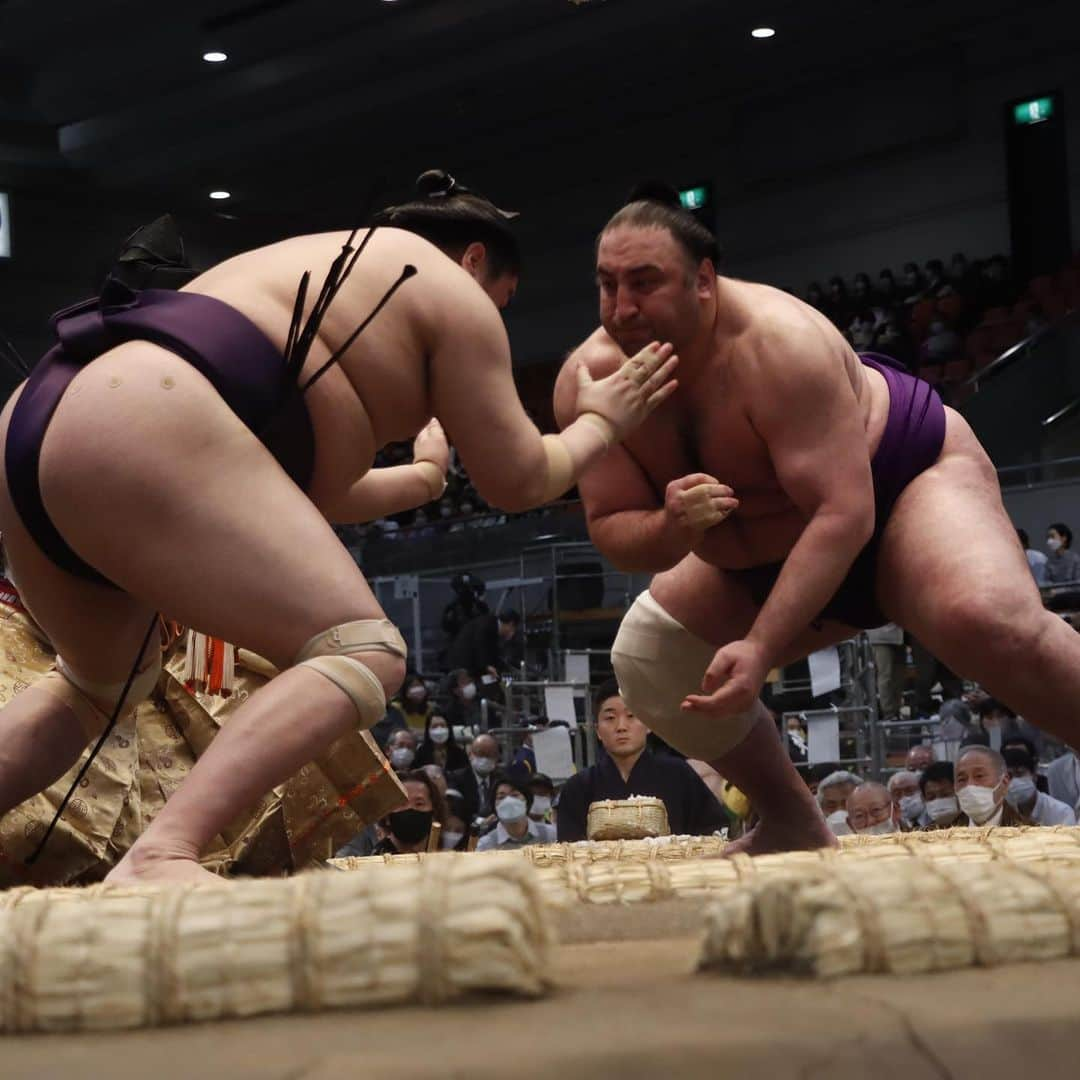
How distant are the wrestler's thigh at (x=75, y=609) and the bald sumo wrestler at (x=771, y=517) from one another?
2.06ft

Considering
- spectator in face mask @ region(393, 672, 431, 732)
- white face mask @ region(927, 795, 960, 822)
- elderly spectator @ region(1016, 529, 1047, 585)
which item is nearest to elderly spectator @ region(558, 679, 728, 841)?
white face mask @ region(927, 795, 960, 822)

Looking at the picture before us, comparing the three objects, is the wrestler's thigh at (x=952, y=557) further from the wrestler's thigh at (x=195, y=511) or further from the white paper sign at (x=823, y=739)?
the white paper sign at (x=823, y=739)

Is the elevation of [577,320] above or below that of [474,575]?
above

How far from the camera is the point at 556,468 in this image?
5.73 ft

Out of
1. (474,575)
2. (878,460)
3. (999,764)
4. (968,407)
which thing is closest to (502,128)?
(474,575)

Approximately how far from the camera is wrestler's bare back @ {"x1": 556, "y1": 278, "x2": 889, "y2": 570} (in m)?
2.04

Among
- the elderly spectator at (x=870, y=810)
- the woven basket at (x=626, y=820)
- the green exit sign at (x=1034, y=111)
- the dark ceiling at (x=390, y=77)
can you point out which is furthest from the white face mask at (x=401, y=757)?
the green exit sign at (x=1034, y=111)

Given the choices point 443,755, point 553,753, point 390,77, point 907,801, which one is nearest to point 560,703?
point 553,753

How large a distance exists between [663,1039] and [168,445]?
35.4 inches

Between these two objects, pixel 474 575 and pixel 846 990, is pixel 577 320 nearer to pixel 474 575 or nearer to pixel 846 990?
pixel 474 575

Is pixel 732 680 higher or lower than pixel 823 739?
higher

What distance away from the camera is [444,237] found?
1.92 m

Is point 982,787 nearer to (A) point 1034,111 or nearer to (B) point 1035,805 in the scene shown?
(B) point 1035,805

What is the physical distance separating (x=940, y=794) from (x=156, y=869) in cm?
349
